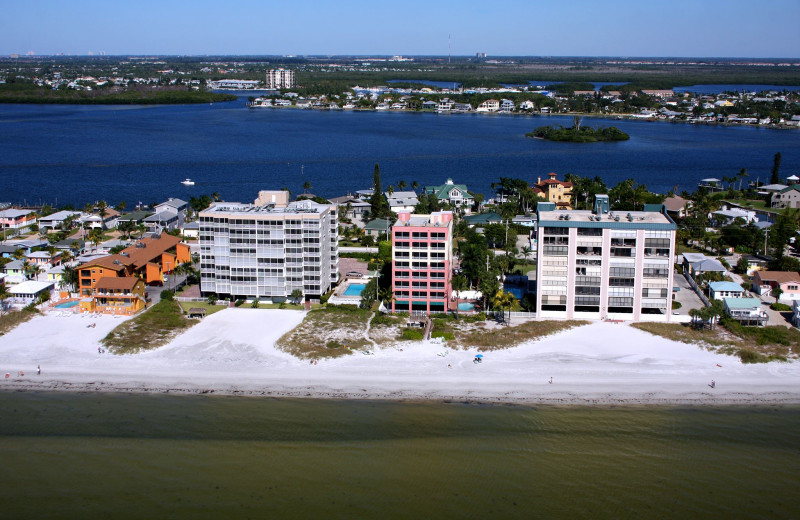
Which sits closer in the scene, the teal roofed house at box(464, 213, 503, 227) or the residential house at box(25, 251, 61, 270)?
the residential house at box(25, 251, 61, 270)

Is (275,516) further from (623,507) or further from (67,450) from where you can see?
(623,507)

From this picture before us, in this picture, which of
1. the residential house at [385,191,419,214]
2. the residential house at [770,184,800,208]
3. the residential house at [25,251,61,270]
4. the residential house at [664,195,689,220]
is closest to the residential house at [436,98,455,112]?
the residential house at [385,191,419,214]

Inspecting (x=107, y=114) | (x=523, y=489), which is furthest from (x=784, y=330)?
(x=107, y=114)

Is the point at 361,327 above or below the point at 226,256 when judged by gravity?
below

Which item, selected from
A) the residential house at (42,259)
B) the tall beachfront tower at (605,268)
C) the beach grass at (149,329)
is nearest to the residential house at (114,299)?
the beach grass at (149,329)

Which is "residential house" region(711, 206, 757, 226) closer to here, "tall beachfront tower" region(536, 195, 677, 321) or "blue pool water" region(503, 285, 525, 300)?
"tall beachfront tower" region(536, 195, 677, 321)

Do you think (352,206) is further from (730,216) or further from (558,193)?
(730,216)
